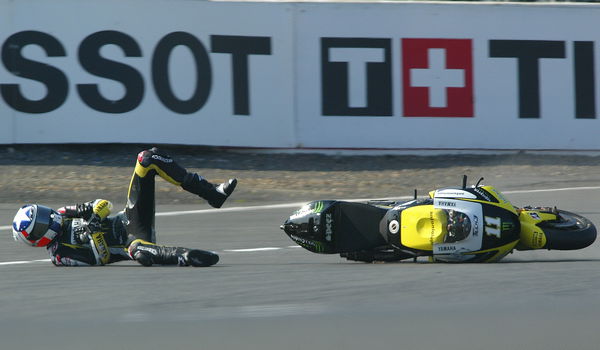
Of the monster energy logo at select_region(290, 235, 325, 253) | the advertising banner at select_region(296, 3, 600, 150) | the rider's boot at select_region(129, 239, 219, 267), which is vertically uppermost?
the advertising banner at select_region(296, 3, 600, 150)

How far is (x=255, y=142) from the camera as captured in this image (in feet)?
48.0

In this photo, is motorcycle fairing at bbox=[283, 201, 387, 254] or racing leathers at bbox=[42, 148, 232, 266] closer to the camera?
motorcycle fairing at bbox=[283, 201, 387, 254]

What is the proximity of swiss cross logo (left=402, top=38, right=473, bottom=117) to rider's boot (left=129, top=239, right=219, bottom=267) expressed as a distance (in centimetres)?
724

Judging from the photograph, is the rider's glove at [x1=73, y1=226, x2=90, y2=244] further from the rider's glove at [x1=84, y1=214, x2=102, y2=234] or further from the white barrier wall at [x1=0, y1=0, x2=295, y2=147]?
the white barrier wall at [x1=0, y1=0, x2=295, y2=147]

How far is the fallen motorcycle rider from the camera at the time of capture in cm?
784

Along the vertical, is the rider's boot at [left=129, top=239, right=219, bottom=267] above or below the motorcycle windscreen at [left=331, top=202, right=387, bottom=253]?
below

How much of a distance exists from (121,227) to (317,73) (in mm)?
6930

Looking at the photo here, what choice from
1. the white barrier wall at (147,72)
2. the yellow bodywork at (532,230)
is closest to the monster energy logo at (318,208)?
the yellow bodywork at (532,230)

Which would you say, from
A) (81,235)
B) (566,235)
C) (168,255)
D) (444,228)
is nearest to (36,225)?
(81,235)

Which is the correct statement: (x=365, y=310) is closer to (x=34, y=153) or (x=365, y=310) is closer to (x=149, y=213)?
(x=149, y=213)

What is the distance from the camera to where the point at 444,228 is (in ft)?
24.6

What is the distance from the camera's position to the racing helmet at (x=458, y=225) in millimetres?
7430

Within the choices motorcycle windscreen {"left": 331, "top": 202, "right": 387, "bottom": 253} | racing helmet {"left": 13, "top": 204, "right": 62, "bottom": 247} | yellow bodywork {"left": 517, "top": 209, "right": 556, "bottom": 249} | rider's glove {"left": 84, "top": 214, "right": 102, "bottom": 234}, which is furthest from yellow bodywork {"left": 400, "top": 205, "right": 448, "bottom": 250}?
racing helmet {"left": 13, "top": 204, "right": 62, "bottom": 247}

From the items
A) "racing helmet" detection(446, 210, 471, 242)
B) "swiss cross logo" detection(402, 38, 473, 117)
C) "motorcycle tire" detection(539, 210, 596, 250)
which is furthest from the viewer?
"swiss cross logo" detection(402, 38, 473, 117)
